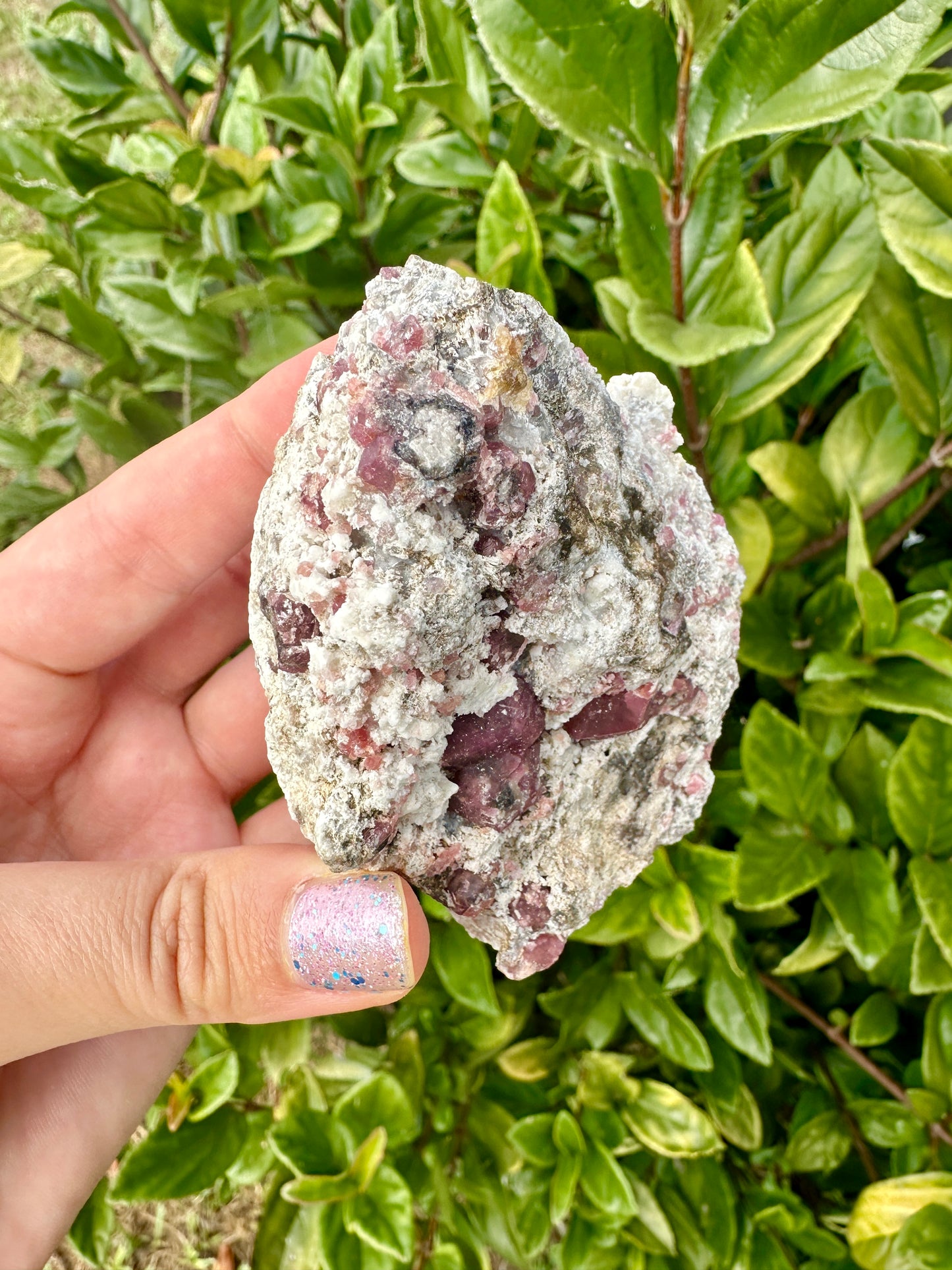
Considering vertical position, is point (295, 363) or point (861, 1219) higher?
point (295, 363)

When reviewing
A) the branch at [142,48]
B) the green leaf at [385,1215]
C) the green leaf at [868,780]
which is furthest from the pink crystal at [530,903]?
the branch at [142,48]

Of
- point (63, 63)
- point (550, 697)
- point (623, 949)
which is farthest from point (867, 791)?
point (63, 63)

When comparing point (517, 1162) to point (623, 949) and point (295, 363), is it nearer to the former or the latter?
point (623, 949)

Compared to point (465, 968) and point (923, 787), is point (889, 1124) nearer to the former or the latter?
point (923, 787)

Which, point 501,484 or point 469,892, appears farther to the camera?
point 469,892

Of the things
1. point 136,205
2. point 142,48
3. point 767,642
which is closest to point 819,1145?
point 767,642

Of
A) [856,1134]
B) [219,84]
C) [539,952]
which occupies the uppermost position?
[219,84]
